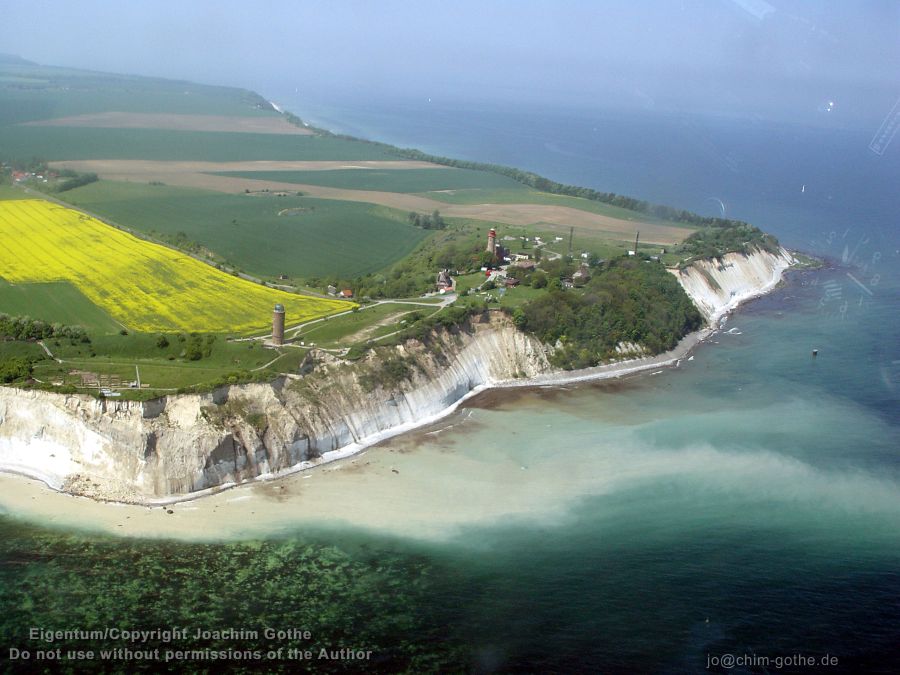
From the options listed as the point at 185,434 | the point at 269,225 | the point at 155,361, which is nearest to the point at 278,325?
the point at 155,361

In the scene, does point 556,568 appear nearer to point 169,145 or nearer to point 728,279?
point 728,279

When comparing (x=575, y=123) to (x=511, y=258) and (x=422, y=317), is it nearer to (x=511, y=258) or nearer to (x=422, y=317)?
(x=511, y=258)

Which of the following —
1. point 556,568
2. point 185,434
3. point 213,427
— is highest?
point 213,427

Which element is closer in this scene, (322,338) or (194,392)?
(194,392)

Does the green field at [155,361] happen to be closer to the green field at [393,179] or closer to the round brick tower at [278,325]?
the round brick tower at [278,325]

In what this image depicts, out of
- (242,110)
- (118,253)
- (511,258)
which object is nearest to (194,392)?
(118,253)
